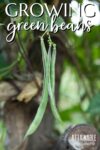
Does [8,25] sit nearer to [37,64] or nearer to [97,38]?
[37,64]

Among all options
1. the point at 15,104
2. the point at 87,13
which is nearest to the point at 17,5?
the point at 87,13

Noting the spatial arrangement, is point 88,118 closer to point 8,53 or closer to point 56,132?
point 56,132

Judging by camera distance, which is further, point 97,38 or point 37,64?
point 97,38

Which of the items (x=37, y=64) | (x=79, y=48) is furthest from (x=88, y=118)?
(x=37, y=64)

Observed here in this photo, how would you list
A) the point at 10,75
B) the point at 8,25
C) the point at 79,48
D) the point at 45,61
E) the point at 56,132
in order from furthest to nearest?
the point at 79,48
the point at 56,132
the point at 10,75
the point at 8,25
the point at 45,61

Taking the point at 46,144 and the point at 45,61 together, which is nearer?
the point at 45,61

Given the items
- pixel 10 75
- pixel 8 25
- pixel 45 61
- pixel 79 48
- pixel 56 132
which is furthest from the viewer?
pixel 79 48

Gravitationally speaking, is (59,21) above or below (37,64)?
above

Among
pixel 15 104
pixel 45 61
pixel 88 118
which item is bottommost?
pixel 88 118

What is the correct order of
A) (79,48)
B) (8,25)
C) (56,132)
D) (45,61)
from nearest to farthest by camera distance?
(45,61)
(8,25)
(56,132)
(79,48)
